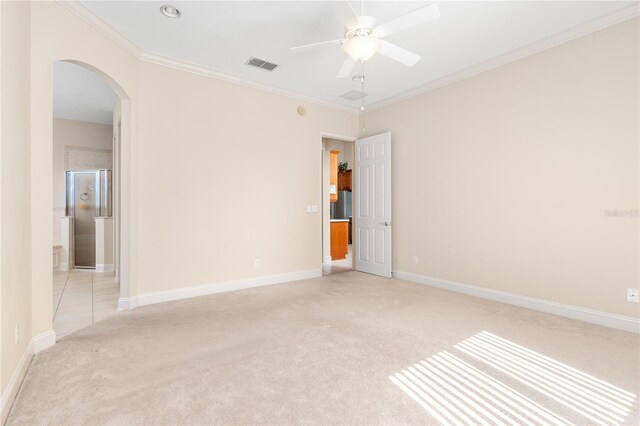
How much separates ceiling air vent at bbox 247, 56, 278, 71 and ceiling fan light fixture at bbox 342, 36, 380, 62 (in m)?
1.63

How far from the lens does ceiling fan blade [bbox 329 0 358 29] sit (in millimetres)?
2327

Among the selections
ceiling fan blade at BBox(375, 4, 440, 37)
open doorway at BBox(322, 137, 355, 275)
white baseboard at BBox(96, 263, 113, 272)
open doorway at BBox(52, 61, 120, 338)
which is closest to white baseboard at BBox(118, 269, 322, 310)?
open doorway at BBox(322, 137, 355, 275)

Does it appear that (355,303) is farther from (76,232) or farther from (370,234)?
(76,232)

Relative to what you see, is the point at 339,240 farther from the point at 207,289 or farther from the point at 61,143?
the point at 61,143

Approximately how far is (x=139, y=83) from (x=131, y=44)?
1.31 ft

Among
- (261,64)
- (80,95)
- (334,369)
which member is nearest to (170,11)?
(261,64)

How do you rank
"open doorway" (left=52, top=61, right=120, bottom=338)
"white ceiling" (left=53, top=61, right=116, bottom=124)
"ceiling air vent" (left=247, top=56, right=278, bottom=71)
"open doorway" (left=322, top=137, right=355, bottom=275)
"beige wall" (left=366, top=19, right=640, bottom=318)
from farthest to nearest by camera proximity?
"open doorway" (left=322, top=137, right=355, bottom=275)
"open doorway" (left=52, top=61, right=120, bottom=338)
"white ceiling" (left=53, top=61, right=116, bottom=124)
"ceiling air vent" (left=247, top=56, right=278, bottom=71)
"beige wall" (left=366, top=19, right=640, bottom=318)

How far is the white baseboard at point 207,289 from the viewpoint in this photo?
142 inches

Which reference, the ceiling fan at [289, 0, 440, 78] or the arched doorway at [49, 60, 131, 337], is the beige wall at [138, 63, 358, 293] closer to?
the arched doorway at [49, 60, 131, 337]

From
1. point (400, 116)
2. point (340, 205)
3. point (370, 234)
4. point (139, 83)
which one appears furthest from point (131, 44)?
point (340, 205)

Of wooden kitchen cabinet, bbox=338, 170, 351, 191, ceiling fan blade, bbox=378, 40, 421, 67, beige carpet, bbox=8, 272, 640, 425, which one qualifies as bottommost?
beige carpet, bbox=8, 272, 640, 425

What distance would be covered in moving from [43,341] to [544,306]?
4.81 metres

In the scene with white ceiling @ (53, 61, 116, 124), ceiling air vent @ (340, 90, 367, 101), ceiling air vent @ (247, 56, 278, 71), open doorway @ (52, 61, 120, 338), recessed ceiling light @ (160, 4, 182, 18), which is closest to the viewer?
recessed ceiling light @ (160, 4, 182, 18)

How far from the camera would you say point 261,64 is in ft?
13.1
